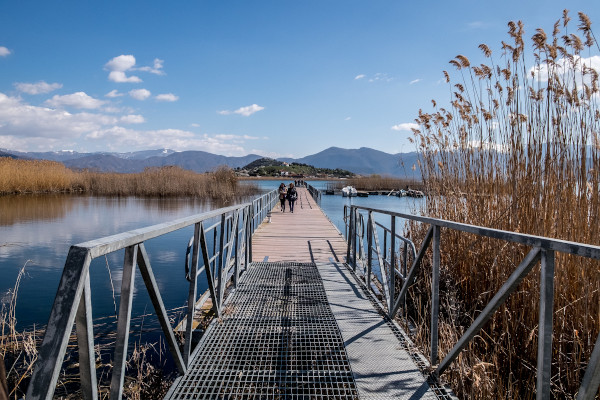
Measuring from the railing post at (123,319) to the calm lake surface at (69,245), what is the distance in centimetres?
216

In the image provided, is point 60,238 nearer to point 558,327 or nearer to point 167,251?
point 167,251

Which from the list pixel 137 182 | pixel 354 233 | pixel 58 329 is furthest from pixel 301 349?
pixel 137 182

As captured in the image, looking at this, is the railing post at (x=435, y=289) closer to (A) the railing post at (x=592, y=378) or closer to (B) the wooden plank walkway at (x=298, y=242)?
(A) the railing post at (x=592, y=378)

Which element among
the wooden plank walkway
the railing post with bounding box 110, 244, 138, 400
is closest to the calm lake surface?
the wooden plank walkway

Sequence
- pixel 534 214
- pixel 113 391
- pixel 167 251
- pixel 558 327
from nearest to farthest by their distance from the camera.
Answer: pixel 113 391, pixel 558 327, pixel 534 214, pixel 167 251

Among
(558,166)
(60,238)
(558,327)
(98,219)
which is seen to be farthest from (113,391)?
(98,219)

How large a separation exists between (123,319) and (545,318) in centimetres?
181

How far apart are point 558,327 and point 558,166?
4.77 feet

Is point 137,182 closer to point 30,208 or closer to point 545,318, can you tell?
point 30,208

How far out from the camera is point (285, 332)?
11.3ft

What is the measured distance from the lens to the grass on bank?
25.5 m

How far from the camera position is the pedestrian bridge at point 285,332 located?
1326 mm

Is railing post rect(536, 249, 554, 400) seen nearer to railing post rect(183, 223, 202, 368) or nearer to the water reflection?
railing post rect(183, 223, 202, 368)

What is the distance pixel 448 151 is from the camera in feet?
18.5
